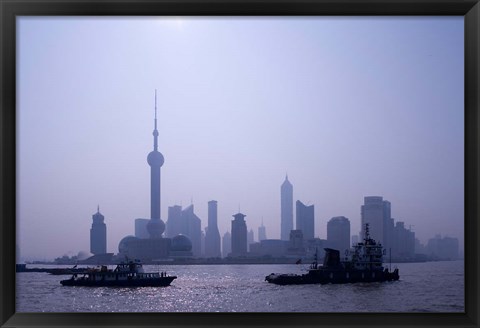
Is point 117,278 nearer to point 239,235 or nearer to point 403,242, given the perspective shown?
point 239,235

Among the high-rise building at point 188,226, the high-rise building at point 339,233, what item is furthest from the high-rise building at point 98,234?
the high-rise building at point 339,233

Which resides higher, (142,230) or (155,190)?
(155,190)

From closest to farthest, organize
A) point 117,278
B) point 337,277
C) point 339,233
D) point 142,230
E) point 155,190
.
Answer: point 339,233 → point 337,277 → point 117,278 → point 142,230 → point 155,190

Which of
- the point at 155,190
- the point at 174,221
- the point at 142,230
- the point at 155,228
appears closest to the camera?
the point at 174,221

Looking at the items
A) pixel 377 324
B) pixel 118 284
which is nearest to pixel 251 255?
pixel 118 284

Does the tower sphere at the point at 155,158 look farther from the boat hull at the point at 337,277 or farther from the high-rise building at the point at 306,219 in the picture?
the high-rise building at the point at 306,219

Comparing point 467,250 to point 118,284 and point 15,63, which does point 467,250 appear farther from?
point 118,284

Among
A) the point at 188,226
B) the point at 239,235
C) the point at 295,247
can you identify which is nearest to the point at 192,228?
the point at 188,226
